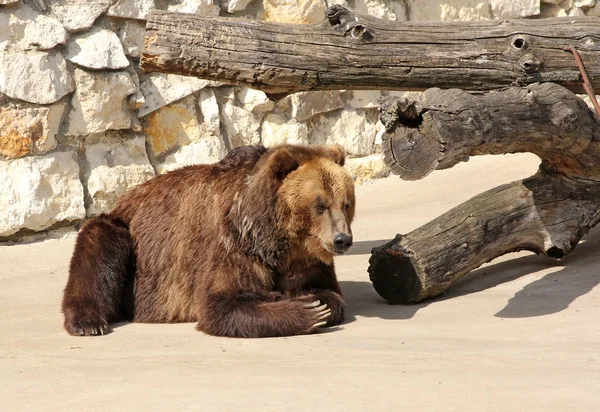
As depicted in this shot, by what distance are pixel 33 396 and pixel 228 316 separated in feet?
5.32

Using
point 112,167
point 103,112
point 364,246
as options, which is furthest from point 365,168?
point 103,112

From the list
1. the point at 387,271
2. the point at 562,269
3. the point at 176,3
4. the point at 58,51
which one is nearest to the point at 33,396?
the point at 387,271

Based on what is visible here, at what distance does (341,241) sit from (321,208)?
0.25 metres

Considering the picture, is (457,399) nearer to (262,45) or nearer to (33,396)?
(33,396)

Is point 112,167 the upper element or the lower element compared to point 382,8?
lower

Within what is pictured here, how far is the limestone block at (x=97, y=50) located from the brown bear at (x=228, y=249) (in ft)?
7.66

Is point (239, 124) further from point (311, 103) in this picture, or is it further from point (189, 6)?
point (189, 6)

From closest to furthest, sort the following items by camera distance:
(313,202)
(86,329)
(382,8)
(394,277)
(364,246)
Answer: (313,202) < (86,329) < (394,277) < (364,246) < (382,8)

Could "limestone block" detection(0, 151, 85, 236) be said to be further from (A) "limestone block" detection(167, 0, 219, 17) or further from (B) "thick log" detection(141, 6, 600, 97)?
(B) "thick log" detection(141, 6, 600, 97)

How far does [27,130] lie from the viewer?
812 centimetres

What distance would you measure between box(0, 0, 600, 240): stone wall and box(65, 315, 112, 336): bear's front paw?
2633mm

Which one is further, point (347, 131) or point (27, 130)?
point (347, 131)

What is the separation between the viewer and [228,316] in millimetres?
5496

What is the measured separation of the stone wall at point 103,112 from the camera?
810 centimetres
